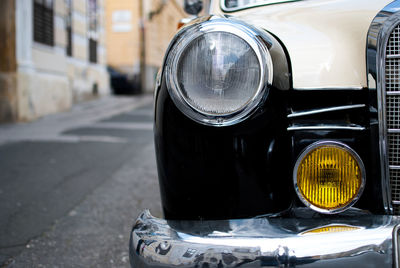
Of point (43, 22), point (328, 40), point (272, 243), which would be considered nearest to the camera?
point (272, 243)

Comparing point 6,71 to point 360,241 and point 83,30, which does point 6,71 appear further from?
point 360,241

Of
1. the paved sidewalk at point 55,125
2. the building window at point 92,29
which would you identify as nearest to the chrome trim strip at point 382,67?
the paved sidewalk at point 55,125

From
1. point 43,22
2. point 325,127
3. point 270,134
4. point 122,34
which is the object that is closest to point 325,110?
point 325,127

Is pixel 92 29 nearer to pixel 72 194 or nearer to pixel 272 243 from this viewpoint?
pixel 72 194

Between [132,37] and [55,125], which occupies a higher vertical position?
[132,37]

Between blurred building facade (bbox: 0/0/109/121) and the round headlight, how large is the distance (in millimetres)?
6490

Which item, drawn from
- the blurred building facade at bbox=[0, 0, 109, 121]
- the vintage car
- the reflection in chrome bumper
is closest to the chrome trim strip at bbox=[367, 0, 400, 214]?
the vintage car

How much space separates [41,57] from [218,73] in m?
7.55

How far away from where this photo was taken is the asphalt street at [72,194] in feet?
7.24

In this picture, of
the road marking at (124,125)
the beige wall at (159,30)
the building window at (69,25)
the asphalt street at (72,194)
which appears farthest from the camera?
the beige wall at (159,30)

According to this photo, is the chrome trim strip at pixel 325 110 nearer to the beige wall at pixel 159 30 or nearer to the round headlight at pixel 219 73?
the round headlight at pixel 219 73

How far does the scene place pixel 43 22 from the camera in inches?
324

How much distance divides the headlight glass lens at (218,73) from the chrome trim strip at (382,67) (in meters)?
0.37

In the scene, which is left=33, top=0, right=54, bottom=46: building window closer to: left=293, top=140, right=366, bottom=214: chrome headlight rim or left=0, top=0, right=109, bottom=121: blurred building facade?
left=0, top=0, right=109, bottom=121: blurred building facade
